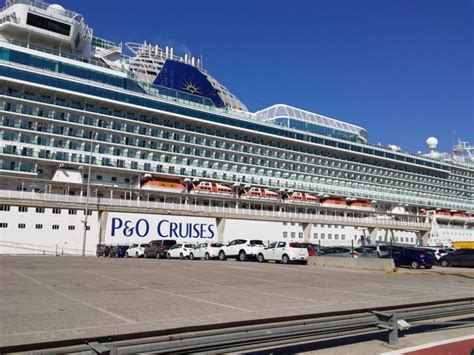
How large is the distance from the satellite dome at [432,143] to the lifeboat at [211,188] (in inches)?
2518

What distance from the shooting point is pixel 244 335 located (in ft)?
17.5

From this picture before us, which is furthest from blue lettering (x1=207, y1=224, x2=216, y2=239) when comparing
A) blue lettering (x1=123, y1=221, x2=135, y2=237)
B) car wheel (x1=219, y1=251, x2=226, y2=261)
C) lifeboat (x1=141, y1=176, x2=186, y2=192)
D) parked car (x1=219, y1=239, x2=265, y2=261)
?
parked car (x1=219, y1=239, x2=265, y2=261)

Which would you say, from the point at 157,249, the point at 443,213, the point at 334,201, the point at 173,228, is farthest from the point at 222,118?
the point at 443,213

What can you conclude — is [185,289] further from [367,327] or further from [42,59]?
[42,59]

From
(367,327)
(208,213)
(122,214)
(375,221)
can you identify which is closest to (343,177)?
(375,221)

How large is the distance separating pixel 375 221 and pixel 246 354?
65.7m

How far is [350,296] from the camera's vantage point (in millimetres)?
11516

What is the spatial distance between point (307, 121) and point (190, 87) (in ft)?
74.0

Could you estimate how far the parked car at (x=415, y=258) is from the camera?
2754 cm

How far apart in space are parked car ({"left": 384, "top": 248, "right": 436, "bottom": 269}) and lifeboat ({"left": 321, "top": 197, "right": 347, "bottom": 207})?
3706cm

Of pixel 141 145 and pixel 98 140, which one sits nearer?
pixel 98 140

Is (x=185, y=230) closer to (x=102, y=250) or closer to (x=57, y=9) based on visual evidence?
(x=102, y=250)

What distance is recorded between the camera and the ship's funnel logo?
64375 mm

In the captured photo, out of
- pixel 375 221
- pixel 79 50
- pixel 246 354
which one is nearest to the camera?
pixel 246 354
